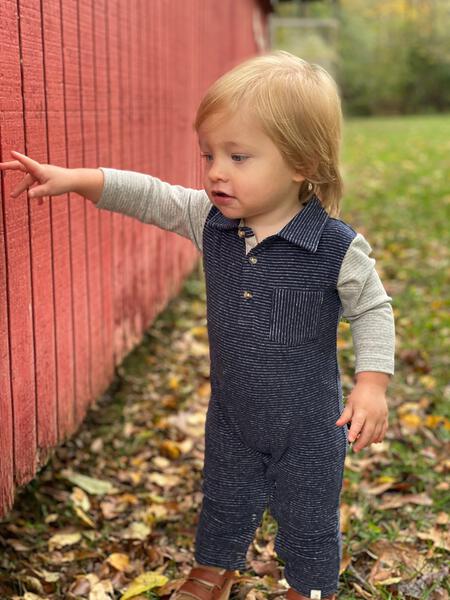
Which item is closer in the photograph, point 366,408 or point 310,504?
point 366,408

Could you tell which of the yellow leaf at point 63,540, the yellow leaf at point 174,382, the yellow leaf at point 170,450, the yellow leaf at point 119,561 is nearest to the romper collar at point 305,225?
the yellow leaf at point 119,561

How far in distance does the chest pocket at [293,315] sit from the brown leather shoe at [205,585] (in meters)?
0.83

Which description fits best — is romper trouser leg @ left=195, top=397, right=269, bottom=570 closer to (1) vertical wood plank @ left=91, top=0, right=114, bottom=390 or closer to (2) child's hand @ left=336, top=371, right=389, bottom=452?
(2) child's hand @ left=336, top=371, right=389, bottom=452

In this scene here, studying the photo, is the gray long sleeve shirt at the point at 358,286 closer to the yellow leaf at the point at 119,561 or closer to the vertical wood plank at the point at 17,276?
the vertical wood plank at the point at 17,276

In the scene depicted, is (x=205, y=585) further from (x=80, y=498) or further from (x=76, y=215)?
(x=76, y=215)

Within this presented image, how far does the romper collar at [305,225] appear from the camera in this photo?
2100 millimetres

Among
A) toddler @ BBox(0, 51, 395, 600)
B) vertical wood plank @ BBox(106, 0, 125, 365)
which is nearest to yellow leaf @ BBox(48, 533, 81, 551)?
toddler @ BBox(0, 51, 395, 600)

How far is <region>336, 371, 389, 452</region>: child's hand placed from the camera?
209cm

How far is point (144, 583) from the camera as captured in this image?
2615 mm

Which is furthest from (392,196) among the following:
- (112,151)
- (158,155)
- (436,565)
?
(436,565)

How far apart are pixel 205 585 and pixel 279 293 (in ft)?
3.23

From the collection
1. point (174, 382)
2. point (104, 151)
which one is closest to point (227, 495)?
point (104, 151)

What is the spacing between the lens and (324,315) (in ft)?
7.22

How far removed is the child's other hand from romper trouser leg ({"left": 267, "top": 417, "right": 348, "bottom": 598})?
35.9 inches
